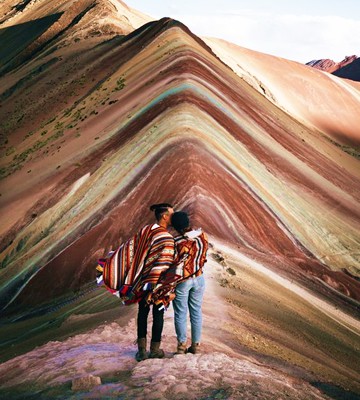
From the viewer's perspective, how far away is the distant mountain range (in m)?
155

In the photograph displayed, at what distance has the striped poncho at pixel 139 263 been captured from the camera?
7746 millimetres

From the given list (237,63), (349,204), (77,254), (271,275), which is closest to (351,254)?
(349,204)

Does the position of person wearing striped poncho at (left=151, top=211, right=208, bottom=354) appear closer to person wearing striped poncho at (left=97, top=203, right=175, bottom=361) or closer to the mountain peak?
person wearing striped poncho at (left=97, top=203, right=175, bottom=361)

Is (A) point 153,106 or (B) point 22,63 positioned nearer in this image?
(A) point 153,106

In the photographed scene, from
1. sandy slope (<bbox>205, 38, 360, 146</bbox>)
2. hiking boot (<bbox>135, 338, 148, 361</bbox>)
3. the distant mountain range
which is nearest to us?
hiking boot (<bbox>135, 338, 148, 361</bbox>)

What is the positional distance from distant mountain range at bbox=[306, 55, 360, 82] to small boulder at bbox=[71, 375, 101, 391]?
498 ft

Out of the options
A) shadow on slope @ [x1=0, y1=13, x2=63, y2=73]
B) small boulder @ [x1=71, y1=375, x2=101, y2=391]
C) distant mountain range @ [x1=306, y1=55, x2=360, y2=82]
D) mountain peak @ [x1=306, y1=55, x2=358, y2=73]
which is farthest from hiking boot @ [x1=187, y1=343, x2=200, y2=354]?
mountain peak @ [x1=306, y1=55, x2=358, y2=73]

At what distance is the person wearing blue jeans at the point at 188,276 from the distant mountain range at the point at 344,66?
151 metres

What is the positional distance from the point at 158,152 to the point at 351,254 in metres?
7.78

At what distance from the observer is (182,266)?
7793 mm

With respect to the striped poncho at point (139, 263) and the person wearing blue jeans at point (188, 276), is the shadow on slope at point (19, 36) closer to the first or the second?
the striped poncho at point (139, 263)

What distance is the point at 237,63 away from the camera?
212 feet

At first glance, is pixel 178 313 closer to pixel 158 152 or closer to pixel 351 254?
pixel 158 152

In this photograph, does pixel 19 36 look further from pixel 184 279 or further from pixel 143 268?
pixel 184 279
